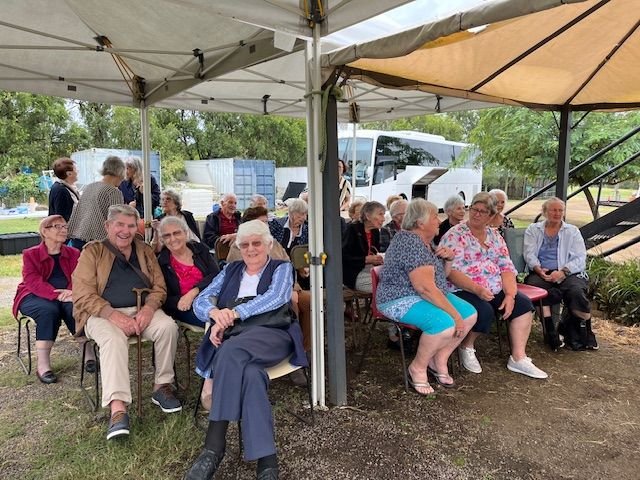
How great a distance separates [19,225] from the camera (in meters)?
11.7

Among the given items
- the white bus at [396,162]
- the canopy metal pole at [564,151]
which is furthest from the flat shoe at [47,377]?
the white bus at [396,162]

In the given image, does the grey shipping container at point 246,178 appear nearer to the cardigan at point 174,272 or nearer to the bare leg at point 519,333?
the cardigan at point 174,272

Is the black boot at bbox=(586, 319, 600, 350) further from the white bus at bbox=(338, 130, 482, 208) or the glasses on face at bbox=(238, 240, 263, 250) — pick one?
the white bus at bbox=(338, 130, 482, 208)

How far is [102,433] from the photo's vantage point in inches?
96.6

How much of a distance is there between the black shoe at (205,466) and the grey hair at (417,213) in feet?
5.41

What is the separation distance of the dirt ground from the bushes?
0.99 metres

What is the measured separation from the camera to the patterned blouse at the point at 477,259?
10.3 feet

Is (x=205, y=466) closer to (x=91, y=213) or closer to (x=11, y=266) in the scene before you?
(x=91, y=213)

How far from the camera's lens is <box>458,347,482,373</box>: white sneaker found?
126 inches

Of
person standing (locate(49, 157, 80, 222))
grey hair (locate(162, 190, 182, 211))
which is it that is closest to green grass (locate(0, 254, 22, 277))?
person standing (locate(49, 157, 80, 222))

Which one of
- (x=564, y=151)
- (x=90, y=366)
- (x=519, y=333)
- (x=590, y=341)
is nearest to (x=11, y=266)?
(x=90, y=366)

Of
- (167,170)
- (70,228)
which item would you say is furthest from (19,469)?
(167,170)

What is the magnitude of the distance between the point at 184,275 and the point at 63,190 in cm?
158

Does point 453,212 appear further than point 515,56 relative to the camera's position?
Yes
